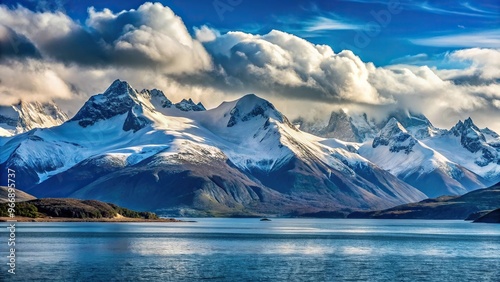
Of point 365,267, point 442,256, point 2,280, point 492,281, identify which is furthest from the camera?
point 442,256

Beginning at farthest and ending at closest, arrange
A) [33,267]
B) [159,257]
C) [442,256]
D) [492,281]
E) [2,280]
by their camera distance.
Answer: [442,256]
[159,257]
[33,267]
[492,281]
[2,280]

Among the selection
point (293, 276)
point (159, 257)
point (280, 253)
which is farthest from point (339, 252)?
point (293, 276)

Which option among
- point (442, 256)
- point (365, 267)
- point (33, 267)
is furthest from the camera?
point (442, 256)

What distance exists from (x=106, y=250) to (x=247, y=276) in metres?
57.4

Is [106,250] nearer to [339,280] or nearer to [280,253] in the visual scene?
[280,253]

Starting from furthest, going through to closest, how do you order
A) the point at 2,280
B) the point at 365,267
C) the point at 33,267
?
the point at 365,267, the point at 33,267, the point at 2,280

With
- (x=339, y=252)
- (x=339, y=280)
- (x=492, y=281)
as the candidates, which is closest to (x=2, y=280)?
(x=339, y=280)

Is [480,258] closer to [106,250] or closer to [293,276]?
[293,276]

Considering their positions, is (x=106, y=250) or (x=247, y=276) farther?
(x=106, y=250)

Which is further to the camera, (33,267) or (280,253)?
(280,253)

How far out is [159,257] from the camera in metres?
172

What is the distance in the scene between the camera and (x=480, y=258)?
17975cm

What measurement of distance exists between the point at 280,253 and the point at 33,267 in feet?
193

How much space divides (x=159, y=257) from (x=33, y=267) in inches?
1237
